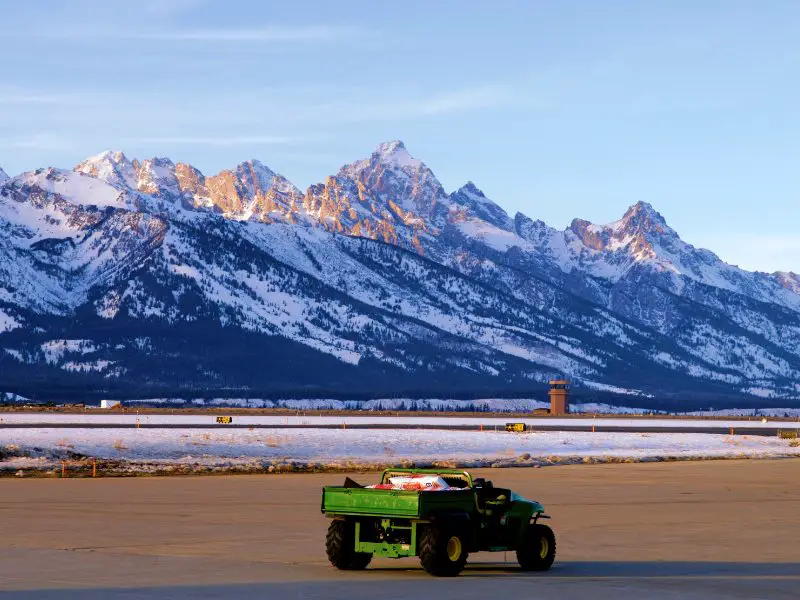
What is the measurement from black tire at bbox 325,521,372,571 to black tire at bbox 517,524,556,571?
130 inches

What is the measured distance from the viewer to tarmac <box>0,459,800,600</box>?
978 inches

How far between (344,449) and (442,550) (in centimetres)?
6278

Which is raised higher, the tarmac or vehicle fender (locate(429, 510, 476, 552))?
vehicle fender (locate(429, 510, 476, 552))

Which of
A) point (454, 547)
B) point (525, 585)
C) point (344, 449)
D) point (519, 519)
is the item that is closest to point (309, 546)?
point (519, 519)

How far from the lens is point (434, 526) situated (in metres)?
26.3

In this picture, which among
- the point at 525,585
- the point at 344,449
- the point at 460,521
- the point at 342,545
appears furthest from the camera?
the point at 344,449

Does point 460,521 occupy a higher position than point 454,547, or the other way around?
point 460,521

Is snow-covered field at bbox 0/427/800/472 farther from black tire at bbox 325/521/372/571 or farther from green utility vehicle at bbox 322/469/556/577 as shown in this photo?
green utility vehicle at bbox 322/469/556/577

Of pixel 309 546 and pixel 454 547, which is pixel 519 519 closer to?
pixel 454 547

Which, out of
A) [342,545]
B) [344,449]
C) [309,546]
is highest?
[344,449]

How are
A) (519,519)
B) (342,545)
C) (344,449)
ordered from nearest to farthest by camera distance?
(342,545), (519,519), (344,449)

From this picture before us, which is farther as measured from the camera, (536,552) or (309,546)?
(309,546)

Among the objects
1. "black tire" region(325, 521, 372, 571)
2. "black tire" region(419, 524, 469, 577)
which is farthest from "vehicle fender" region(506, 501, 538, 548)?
"black tire" region(325, 521, 372, 571)

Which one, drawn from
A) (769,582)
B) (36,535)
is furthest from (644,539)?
(36,535)
